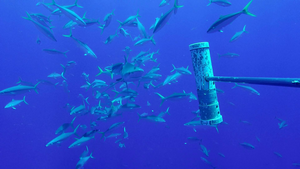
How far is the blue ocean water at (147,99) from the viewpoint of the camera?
27.2ft

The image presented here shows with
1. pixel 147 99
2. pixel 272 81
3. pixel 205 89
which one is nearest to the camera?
pixel 272 81

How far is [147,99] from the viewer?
9.20 metres

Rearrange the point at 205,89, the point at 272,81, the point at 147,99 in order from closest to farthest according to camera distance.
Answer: the point at 272,81
the point at 205,89
the point at 147,99

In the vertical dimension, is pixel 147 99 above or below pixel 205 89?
below

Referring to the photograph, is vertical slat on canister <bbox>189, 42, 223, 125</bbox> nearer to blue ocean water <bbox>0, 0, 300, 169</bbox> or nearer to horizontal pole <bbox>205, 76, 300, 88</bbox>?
horizontal pole <bbox>205, 76, 300, 88</bbox>

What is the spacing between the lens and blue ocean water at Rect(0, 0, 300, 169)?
8.28 m

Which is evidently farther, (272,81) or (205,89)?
(205,89)

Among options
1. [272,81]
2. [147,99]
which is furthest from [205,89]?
[147,99]

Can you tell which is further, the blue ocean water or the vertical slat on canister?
the blue ocean water

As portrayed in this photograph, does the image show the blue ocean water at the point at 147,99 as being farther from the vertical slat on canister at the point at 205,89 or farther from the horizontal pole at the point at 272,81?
the horizontal pole at the point at 272,81

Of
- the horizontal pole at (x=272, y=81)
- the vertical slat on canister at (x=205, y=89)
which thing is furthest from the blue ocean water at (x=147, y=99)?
the horizontal pole at (x=272, y=81)

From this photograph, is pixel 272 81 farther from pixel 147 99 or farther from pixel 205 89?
pixel 147 99

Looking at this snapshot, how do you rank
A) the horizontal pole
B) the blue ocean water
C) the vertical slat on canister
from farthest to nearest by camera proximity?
1. the blue ocean water
2. the vertical slat on canister
3. the horizontal pole

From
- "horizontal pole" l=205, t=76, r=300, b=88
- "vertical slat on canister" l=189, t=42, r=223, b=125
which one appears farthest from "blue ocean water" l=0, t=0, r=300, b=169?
"horizontal pole" l=205, t=76, r=300, b=88
